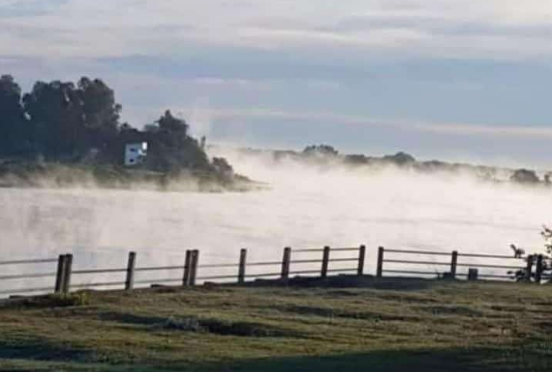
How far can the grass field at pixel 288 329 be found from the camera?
22750 millimetres

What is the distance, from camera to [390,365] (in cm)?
2252

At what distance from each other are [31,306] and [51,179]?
101 meters

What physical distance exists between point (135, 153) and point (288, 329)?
366 ft

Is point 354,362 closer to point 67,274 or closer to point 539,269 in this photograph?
point 67,274

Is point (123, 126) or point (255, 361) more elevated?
point (123, 126)

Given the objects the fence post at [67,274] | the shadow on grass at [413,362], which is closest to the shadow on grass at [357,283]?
the fence post at [67,274]

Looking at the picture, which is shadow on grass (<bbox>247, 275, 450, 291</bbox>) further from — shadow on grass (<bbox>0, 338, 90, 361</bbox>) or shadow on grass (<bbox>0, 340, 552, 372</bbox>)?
shadow on grass (<bbox>0, 340, 552, 372</bbox>)

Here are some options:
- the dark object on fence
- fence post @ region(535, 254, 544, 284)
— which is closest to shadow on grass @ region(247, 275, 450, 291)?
the dark object on fence

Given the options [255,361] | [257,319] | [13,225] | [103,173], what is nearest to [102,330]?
[257,319]

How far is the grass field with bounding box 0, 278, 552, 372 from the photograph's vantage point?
2275cm

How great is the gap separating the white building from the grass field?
100075 mm

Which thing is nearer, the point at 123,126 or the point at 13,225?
the point at 13,225

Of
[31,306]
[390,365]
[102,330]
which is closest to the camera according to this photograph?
[390,365]

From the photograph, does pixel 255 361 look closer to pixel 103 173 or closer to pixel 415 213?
pixel 415 213
